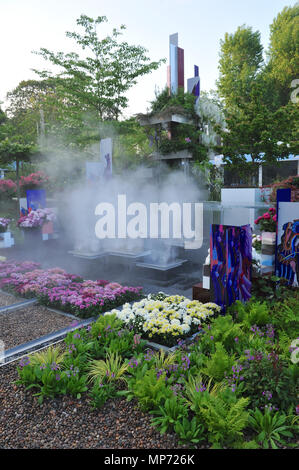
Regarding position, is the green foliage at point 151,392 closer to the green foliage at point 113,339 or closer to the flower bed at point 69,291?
the green foliage at point 113,339

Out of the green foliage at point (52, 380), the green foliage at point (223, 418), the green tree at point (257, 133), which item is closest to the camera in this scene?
the green foliage at point (223, 418)

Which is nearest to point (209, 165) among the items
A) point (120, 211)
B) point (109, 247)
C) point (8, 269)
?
point (120, 211)

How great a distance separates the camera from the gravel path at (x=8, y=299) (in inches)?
253

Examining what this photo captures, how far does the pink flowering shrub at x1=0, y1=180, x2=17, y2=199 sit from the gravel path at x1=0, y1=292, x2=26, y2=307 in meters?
11.6

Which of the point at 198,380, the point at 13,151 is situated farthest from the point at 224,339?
the point at 13,151

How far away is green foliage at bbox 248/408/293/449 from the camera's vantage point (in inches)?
108

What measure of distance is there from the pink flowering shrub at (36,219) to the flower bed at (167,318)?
25.9ft

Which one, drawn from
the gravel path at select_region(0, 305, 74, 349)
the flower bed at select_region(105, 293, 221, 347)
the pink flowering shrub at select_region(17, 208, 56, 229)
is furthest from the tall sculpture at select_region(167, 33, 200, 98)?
the flower bed at select_region(105, 293, 221, 347)

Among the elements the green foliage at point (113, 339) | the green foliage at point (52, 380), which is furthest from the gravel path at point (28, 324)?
the green foliage at point (52, 380)

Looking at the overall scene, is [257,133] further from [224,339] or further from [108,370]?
[108,370]

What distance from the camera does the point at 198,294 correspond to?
19.6ft
